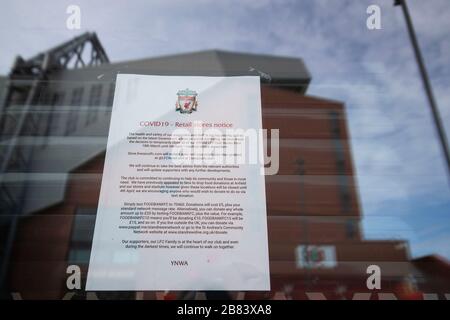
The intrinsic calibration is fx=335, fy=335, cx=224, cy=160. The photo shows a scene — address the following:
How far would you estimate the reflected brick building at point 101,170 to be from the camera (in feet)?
4.62

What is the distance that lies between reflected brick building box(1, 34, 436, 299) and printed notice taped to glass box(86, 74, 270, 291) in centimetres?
7

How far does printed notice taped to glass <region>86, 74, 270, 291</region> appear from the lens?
1334 mm

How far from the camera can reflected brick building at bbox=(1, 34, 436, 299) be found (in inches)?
55.5

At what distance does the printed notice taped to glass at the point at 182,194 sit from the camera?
1.33m

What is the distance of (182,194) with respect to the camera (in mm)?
1403

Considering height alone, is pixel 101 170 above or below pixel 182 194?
above

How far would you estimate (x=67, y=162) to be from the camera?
164 cm

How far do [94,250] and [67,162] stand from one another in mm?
503

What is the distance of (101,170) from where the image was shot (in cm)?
150

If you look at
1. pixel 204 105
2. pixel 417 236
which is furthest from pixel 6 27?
pixel 417 236

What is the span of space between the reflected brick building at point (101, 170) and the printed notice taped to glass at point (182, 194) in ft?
0.23

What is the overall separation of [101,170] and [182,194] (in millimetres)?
401

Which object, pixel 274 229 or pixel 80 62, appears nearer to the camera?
pixel 274 229
